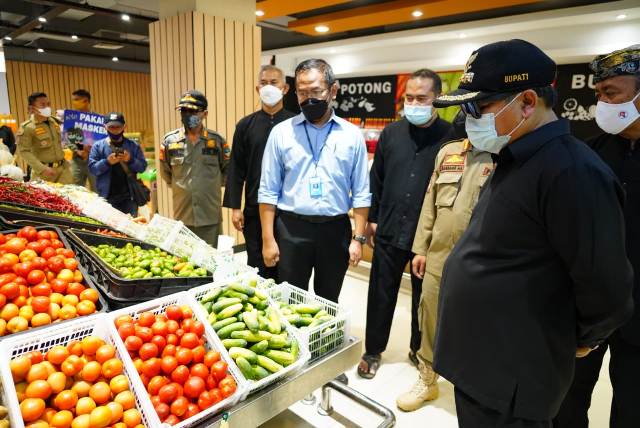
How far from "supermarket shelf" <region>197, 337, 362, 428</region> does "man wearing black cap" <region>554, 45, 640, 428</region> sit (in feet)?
3.49

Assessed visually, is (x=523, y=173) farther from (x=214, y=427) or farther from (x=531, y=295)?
(x=214, y=427)

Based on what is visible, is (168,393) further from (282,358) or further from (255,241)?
(255,241)

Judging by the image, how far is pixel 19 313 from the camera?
154 cm

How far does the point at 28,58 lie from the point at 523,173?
14.0 metres

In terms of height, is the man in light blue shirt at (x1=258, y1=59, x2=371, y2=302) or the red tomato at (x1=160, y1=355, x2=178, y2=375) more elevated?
the man in light blue shirt at (x1=258, y1=59, x2=371, y2=302)

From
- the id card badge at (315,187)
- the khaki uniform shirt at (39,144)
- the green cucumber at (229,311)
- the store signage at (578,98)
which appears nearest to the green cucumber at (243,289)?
the green cucumber at (229,311)

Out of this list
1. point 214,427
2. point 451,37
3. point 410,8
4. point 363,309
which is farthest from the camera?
point 451,37

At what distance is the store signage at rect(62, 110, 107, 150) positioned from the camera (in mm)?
5992

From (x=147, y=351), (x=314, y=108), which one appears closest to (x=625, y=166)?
(x=314, y=108)

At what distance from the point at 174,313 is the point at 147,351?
0.21 m

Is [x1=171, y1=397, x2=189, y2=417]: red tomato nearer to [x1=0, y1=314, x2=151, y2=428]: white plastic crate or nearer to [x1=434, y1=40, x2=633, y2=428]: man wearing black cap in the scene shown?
[x1=0, y1=314, x2=151, y2=428]: white plastic crate

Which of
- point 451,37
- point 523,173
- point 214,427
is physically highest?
point 451,37

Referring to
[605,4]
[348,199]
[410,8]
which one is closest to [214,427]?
[348,199]

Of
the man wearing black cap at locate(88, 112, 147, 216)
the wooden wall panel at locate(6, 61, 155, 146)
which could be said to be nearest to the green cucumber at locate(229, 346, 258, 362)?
the man wearing black cap at locate(88, 112, 147, 216)
